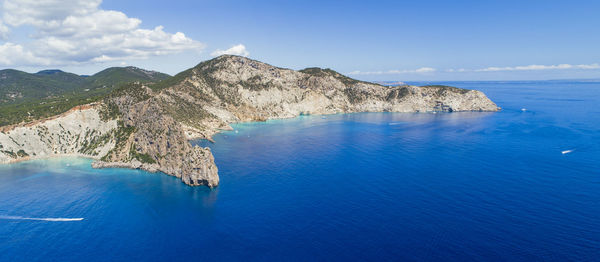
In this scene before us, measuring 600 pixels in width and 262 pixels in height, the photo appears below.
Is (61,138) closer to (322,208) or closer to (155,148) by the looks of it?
(155,148)

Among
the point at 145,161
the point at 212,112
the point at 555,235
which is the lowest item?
the point at 555,235

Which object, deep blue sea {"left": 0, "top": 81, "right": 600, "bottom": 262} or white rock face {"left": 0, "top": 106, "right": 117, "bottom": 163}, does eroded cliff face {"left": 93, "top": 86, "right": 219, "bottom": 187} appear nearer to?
deep blue sea {"left": 0, "top": 81, "right": 600, "bottom": 262}

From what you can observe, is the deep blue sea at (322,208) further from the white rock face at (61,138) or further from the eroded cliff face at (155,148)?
the white rock face at (61,138)

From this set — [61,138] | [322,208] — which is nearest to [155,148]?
[61,138]

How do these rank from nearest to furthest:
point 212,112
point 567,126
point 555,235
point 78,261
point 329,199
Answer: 1. point 78,261
2. point 555,235
3. point 329,199
4. point 567,126
5. point 212,112

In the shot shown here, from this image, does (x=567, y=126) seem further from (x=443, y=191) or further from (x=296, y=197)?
(x=296, y=197)

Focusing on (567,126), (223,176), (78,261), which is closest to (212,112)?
(223,176)
